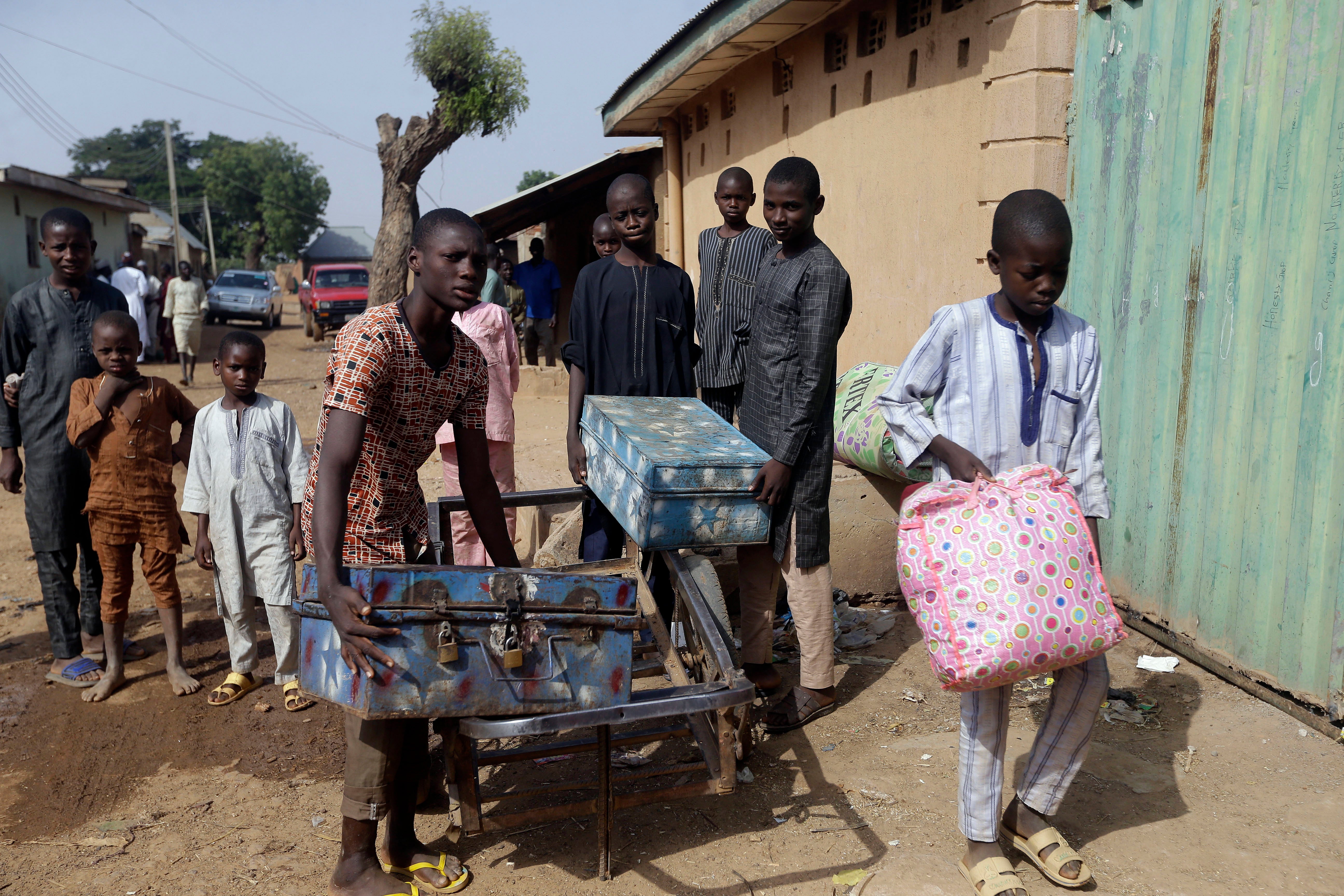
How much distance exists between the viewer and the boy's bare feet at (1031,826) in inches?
103

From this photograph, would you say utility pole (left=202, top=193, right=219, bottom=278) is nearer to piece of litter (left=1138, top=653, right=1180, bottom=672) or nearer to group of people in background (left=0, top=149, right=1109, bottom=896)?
group of people in background (left=0, top=149, right=1109, bottom=896)

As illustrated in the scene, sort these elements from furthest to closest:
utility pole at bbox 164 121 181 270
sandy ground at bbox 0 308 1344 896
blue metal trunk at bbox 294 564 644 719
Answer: utility pole at bbox 164 121 181 270 → sandy ground at bbox 0 308 1344 896 → blue metal trunk at bbox 294 564 644 719

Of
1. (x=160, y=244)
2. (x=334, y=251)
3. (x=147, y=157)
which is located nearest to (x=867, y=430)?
(x=160, y=244)

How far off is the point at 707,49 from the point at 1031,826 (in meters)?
6.30

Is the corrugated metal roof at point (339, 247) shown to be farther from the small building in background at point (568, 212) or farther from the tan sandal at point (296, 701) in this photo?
the tan sandal at point (296, 701)

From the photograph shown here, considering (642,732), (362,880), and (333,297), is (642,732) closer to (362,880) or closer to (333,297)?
(362,880)

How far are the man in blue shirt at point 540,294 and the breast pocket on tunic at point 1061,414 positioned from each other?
1051 centimetres

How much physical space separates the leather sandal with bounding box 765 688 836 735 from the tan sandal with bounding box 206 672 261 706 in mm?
2355

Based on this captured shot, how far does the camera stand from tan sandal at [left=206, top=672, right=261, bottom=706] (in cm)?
420

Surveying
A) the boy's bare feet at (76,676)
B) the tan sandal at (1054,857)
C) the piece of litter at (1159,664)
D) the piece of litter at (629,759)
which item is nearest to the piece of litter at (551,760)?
the piece of litter at (629,759)

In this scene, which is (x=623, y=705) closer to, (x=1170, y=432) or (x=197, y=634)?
(x=1170, y=432)

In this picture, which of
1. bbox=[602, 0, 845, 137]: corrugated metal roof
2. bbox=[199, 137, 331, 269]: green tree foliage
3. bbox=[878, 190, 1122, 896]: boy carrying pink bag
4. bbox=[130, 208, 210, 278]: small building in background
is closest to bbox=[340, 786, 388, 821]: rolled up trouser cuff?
bbox=[878, 190, 1122, 896]: boy carrying pink bag

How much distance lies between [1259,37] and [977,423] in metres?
2.18

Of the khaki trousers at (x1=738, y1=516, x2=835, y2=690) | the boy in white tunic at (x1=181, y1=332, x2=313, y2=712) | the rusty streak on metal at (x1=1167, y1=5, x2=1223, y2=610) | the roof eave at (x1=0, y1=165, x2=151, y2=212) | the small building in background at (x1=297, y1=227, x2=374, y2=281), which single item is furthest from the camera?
the small building in background at (x1=297, y1=227, x2=374, y2=281)
